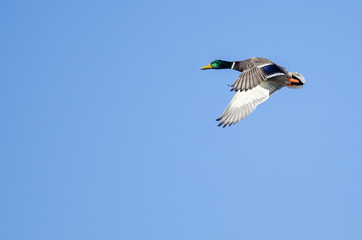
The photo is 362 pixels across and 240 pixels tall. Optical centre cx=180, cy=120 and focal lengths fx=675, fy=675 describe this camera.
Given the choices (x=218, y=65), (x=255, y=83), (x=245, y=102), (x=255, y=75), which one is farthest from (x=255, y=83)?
(x=218, y=65)

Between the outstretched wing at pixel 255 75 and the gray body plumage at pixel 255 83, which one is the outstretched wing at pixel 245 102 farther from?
the outstretched wing at pixel 255 75

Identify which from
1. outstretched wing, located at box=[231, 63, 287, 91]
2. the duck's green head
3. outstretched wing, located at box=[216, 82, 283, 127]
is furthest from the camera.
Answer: the duck's green head

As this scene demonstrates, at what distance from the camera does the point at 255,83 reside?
69.9 feet

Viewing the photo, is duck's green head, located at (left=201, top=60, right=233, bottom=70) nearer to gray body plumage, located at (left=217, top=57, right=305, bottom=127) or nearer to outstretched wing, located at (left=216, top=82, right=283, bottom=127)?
gray body plumage, located at (left=217, top=57, right=305, bottom=127)

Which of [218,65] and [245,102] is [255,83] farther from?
[218,65]

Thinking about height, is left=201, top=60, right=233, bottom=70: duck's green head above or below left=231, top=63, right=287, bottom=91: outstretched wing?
above

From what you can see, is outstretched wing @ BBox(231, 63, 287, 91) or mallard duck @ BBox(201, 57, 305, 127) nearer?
outstretched wing @ BBox(231, 63, 287, 91)

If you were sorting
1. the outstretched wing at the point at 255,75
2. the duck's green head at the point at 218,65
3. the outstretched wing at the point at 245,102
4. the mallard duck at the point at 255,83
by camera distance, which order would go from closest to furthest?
the outstretched wing at the point at 255,75 < the mallard duck at the point at 255,83 < the outstretched wing at the point at 245,102 < the duck's green head at the point at 218,65

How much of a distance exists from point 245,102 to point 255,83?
1582 millimetres

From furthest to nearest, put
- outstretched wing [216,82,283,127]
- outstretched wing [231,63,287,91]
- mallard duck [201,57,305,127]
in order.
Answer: outstretched wing [216,82,283,127] < mallard duck [201,57,305,127] < outstretched wing [231,63,287,91]

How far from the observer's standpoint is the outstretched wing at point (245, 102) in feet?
73.8

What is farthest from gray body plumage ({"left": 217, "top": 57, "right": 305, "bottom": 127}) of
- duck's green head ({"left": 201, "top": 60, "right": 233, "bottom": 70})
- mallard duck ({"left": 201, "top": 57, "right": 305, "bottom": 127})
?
duck's green head ({"left": 201, "top": 60, "right": 233, "bottom": 70})

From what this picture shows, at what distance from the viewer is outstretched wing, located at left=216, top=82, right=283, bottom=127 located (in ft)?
73.8

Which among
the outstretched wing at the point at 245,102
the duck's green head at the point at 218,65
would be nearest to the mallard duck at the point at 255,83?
the outstretched wing at the point at 245,102
